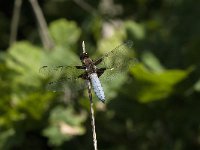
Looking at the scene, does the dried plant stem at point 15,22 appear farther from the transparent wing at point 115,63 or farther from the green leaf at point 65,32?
the transparent wing at point 115,63

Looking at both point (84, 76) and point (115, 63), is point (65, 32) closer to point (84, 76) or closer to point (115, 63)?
point (115, 63)

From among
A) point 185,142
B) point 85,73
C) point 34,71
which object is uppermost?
point 34,71

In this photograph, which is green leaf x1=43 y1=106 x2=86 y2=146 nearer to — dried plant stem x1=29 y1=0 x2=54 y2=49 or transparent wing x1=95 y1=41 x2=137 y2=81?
dried plant stem x1=29 y1=0 x2=54 y2=49

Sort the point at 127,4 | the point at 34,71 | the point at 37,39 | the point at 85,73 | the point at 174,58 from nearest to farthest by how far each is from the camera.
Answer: the point at 85,73 → the point at 34,71 → the point at 174,58 → the point at 37,39 → the point at 127,4

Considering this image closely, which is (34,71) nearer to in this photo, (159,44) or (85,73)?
(159,44)

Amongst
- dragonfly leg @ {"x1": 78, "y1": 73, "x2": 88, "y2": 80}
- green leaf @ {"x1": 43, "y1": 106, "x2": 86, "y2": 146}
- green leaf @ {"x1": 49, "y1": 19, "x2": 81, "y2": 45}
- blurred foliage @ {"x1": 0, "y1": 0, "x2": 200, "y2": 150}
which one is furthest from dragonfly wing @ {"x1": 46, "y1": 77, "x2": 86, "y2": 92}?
green leaf @ {"x1": 49, "y1": 19, "x2": 81, "y2": 45}

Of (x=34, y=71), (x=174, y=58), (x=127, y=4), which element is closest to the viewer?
(x=34, y=71)

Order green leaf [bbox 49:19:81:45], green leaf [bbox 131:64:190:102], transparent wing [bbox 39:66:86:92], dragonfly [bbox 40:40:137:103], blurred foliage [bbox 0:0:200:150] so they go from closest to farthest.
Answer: dragonfly [bbox 40:40:137:103], transparent wing [bbox 39:66:86:92], green leaf [bbox 131:64:190:102], blurred foliage [bbox 0:0:200:150], green leaf [bbox 49:19:81:45]

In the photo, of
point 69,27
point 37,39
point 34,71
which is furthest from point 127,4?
point 34,71
